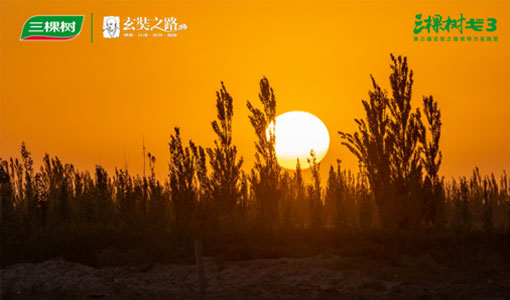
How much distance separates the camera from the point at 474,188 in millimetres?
24516

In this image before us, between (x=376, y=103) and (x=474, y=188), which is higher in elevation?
(x=376, y=103)

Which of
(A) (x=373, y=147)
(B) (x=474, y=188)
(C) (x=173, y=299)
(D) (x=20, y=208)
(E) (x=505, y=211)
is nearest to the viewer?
(C) (x=173, y=299)

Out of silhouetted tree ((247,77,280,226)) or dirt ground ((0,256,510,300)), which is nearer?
dirt ground ((0,256,510,300))

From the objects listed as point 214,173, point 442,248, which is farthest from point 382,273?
point 214,173

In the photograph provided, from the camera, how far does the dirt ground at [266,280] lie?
37.2 ft

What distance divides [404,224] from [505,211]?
7155 mm

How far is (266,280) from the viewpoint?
1247cm

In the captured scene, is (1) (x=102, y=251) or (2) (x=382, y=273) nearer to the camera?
(2) (x=382, y=273)

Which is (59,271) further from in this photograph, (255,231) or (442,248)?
(442,248)

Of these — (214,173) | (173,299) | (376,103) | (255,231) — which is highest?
(376,103)

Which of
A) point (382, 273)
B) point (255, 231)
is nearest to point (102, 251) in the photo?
point (255, 231)

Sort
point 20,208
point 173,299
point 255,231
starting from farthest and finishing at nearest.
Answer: point 20,208 < point 255,231 < point 173,299

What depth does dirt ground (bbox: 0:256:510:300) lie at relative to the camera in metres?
11.3

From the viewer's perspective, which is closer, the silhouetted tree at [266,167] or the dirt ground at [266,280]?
the dirt ground at [266,280]
